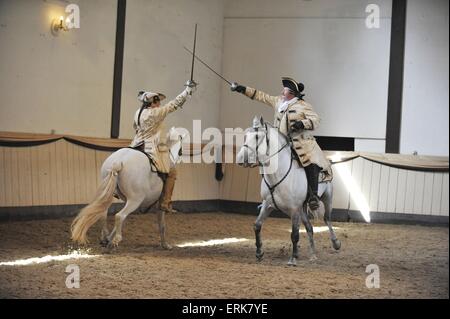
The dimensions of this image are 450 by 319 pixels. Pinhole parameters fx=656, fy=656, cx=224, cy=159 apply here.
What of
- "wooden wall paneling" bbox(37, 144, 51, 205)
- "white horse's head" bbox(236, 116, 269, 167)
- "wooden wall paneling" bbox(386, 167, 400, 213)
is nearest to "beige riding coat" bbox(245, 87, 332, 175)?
"white horse's head" bbox(236, 116, 269, 167)

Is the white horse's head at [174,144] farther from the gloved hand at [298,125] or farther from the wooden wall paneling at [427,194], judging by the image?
the wooden wall paneling at [427,194]

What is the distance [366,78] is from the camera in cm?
1005

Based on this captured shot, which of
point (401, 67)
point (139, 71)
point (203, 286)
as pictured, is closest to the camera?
point (203, 286)

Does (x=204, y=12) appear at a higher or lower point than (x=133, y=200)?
higher

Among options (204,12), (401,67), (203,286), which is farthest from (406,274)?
(204,12)

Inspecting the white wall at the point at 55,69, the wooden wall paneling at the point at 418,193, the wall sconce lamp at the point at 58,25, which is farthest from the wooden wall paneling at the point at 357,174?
the wall sconce lamp at the point at 58,25

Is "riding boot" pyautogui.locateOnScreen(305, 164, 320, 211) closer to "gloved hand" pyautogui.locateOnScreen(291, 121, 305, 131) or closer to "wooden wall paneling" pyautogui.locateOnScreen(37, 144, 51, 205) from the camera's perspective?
"gloved hand" pyautogui.locateOnScreen(291, 121, 305, 131)

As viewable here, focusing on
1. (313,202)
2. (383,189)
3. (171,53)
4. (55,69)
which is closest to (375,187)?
(383,189)

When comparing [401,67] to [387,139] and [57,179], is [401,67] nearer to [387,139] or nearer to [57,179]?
[387,139]

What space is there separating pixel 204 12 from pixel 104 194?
5276 millimetres

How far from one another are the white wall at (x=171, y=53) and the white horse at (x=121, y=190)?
312 centimetres

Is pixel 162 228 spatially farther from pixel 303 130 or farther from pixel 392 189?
pixel 392 189

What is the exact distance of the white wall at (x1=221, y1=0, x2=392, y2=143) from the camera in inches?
393

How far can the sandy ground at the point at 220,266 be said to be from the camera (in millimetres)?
4488
